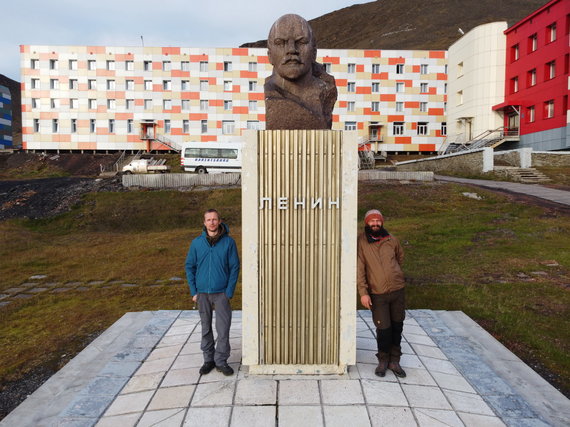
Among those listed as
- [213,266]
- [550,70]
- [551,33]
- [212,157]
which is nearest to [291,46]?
[213,266]

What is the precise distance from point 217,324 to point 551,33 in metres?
32.1

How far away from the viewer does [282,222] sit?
438 centimetres

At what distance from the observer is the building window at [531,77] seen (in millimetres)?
28344

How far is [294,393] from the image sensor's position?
4.05 m

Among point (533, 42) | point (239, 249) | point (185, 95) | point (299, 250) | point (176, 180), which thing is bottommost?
point (239, 249)

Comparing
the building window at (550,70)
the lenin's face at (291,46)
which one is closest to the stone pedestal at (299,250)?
the lenin's face at (291,46)

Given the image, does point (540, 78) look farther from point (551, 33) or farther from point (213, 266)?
point (213, 266)

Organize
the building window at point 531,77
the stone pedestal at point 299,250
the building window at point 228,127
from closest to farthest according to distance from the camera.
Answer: the stone pedestal at point 299,250 < the building window at point 531,77 < the building window at point 228,127

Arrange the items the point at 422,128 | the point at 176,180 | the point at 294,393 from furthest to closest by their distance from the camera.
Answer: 1. the point at 422,128
2. the point at 176,180
3. the point at 294,393

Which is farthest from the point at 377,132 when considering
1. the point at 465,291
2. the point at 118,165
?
the point at 465,291

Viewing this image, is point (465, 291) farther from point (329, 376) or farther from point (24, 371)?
point (24, 371)

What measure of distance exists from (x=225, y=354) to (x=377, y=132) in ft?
124

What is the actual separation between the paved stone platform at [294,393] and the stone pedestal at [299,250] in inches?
12.4

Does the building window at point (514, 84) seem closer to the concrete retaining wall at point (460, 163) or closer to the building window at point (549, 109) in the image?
the building window at point (549, 109)
